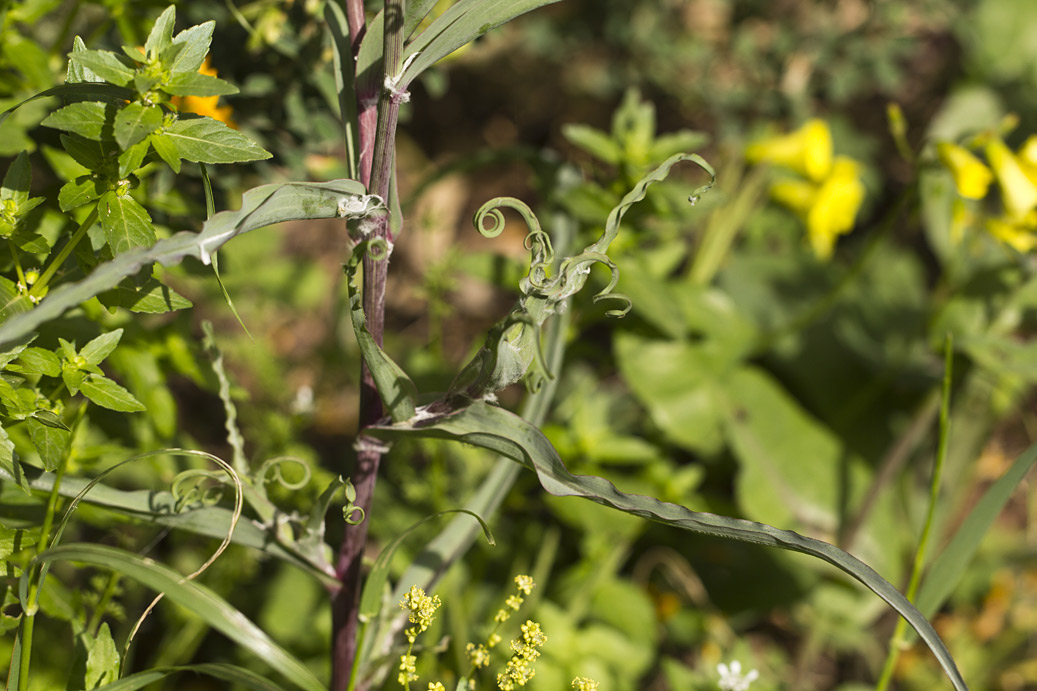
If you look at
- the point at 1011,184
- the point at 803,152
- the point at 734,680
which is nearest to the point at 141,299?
the point at 734,680

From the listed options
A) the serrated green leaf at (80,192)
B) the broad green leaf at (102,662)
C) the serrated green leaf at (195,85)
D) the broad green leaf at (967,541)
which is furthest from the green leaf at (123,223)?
the broad green leaf at (967,541)

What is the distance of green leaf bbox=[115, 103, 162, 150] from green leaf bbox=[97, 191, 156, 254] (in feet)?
0.28

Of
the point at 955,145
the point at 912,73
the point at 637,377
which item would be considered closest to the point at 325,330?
the point at 637,377

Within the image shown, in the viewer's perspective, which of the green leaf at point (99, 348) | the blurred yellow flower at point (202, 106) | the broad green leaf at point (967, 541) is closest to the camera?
the green leaf at point (99, 348)

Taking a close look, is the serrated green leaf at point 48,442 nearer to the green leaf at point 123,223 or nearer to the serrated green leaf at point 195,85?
the green leaf at point 123,223

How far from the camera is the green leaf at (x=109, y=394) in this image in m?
0.80

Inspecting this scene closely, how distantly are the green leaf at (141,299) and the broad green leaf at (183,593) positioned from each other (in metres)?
0.24

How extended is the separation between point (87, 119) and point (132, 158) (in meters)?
0.07

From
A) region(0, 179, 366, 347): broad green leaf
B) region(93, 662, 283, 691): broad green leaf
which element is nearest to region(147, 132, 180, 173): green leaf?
region(0, 179, 366, 347): broad green leaf

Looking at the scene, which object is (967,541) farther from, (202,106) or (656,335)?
(202,106)

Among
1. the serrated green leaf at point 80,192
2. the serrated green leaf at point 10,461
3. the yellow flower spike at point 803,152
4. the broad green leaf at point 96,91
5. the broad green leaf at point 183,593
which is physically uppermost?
the yellow flower spike at point 803,152

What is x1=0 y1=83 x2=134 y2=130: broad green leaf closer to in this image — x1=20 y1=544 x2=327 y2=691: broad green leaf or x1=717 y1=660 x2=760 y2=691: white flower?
x1=20 y1=544 x2=327 y2=691: broad green leaf

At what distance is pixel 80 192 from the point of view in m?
0.80

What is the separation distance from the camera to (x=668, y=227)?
5.67 ft
